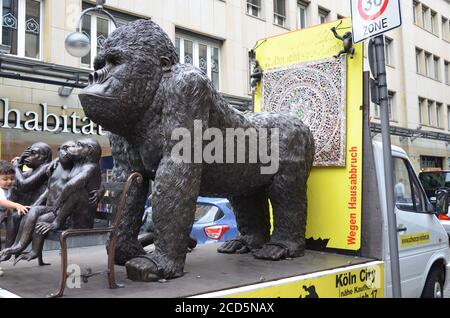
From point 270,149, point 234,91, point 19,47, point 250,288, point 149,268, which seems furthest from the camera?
point 234,91

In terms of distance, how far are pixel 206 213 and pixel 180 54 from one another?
8.07m

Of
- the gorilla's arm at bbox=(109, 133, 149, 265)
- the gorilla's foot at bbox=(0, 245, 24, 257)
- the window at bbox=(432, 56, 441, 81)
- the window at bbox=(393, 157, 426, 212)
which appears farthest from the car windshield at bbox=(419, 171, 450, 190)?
the window at bbox=(432, 56, 441, 81)

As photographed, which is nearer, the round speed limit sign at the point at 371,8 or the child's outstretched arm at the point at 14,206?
the child's outstretched arm at the point at 14,206

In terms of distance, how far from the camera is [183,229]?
3219 millimetres

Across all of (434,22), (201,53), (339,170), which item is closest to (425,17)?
(434,22)

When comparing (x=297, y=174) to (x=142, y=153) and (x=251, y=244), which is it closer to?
(x=251, y=244)

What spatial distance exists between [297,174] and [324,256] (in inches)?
28.7

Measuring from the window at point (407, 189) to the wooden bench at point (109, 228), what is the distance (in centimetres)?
267

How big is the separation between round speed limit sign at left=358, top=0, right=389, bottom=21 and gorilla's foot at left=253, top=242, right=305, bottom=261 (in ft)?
6.26

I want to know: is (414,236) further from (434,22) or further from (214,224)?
(434,22)

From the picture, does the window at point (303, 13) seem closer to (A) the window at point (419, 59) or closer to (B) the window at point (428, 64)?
(A) the window at point (419, 59)

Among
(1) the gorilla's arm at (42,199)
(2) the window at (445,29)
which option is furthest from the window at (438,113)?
(1) the gorilla's arm at (42,199)

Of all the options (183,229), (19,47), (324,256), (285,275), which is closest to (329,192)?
(324,256)

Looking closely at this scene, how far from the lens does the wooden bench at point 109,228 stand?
2.67 meters
